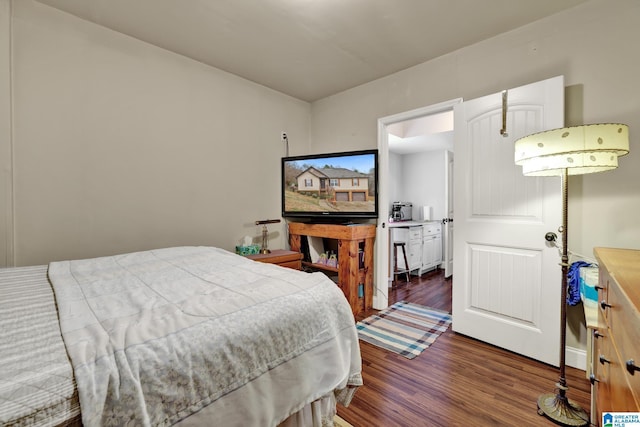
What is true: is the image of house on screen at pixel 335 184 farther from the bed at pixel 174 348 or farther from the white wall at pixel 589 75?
the bed at pixel 174 348

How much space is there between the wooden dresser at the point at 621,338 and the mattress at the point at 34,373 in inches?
49.9

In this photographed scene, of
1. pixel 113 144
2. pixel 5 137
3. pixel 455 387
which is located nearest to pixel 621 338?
pixel 455 387

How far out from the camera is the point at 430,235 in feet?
16.1

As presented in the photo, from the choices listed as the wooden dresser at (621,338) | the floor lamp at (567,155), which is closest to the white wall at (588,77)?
the floor lamp at (567,155)

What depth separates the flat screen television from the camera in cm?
302

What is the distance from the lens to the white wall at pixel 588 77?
5.84 feet

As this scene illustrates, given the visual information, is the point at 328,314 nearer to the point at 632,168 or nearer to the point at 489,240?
the point at 489,240

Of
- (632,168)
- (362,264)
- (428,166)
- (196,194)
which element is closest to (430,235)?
(428,166)

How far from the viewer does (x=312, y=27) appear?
2.20 metres

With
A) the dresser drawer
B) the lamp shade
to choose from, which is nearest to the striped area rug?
the dresser drawer

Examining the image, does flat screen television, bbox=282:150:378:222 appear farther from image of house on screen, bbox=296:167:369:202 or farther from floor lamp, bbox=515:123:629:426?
floor lamp, bbox=515:123:629:426

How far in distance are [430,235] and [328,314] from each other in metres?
4.23

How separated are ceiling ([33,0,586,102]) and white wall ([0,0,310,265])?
24 cm

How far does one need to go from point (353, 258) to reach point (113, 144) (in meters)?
2.40
